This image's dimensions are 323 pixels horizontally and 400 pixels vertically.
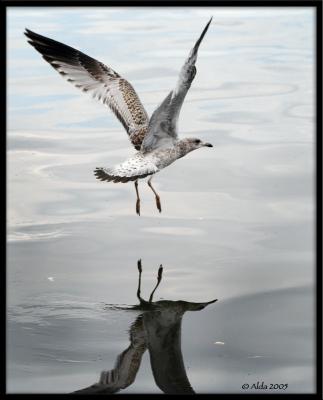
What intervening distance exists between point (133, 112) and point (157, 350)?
3.18 meters

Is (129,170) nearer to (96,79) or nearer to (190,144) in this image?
(190,144)

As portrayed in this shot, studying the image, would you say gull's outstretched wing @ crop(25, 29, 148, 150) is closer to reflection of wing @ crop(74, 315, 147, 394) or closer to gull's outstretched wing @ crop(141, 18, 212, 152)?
gull's outstretched wing @ crop(141, 18, 212, 152)

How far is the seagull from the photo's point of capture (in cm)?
671

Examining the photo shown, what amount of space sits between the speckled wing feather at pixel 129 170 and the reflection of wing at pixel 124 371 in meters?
1.77


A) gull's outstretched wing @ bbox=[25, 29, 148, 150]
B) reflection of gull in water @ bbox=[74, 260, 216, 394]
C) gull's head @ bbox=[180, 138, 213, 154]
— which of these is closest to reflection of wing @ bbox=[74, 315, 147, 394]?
reflection of gull in water @ bbox=[74, 260, 216, 394]

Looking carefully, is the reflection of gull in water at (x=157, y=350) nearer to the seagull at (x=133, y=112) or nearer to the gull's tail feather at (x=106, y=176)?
the gull's tail feather at (x=106, y=176)

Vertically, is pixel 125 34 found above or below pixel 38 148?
above

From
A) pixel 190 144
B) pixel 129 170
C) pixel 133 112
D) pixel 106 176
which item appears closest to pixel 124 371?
pixel 106 176

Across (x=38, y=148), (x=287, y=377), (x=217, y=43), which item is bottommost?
(x=287, y=377)

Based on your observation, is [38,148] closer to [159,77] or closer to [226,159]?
[226,159]

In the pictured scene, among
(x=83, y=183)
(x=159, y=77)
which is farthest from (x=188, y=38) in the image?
(x=83, y=183)

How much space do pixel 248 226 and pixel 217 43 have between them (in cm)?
700

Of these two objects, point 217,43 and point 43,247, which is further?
point 217,43

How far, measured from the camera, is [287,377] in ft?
15.8
